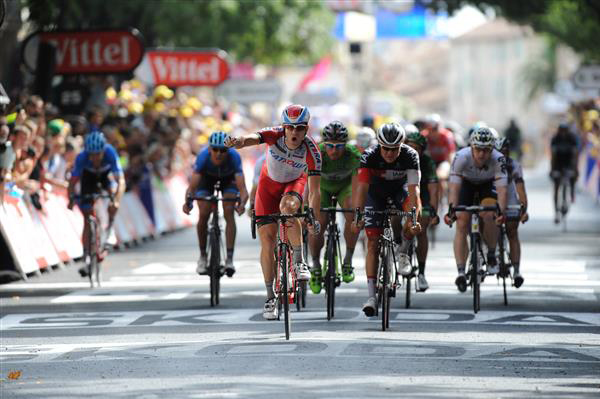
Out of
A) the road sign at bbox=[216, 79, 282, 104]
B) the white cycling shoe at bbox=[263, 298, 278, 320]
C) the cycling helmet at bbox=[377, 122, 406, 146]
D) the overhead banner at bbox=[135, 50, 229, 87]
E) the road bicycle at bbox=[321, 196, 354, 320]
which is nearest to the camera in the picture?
the white cycling shoe at bbox=[263, 298, 278, 320]

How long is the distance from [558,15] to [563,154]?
19.7 meters

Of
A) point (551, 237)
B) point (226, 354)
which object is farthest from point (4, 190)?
point (551, 237)

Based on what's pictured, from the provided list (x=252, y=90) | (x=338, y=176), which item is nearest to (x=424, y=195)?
(x=338, y=176)

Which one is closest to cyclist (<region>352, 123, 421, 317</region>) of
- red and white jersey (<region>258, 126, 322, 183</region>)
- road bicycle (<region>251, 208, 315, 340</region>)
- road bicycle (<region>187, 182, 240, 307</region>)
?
red and white jersey (<region>258, 126, 322, 183</region>)

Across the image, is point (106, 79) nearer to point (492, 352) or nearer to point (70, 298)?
point (70, 298)

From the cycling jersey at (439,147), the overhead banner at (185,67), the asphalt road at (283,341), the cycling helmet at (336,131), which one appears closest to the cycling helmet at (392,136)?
the asphalt road at (283,341)

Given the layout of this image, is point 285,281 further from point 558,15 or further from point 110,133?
point 558,15

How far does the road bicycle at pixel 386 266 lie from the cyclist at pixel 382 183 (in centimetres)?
11

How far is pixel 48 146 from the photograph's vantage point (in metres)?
23.0

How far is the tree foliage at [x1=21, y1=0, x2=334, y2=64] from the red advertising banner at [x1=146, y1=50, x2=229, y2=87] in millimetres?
850

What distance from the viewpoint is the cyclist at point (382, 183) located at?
14977 millimetres

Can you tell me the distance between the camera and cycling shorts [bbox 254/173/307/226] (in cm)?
1465

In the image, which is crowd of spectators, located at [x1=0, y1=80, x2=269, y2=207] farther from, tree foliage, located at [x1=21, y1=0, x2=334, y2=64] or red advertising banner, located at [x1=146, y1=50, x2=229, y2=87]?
tree foliage, located at [x1=21, y1=0, x2=334, y2=64]

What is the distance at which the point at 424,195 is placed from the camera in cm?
1808
